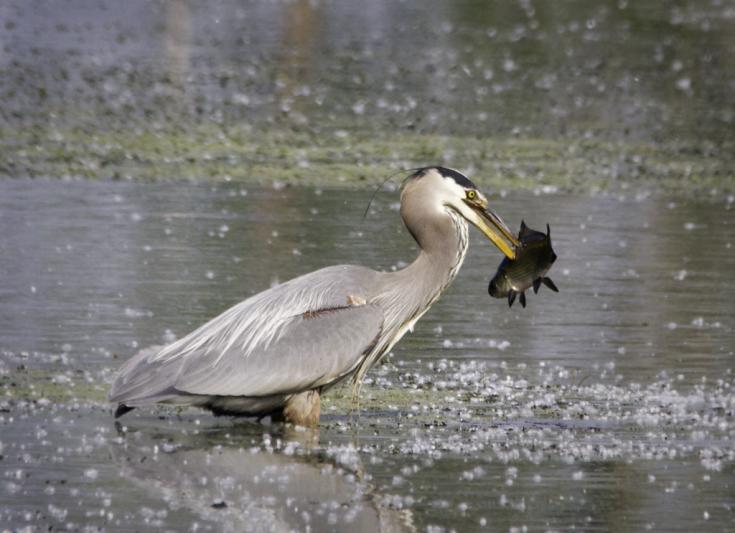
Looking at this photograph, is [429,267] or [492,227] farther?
[492,227]

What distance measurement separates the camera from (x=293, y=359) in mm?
9125

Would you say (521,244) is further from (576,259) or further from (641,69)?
(641,69)

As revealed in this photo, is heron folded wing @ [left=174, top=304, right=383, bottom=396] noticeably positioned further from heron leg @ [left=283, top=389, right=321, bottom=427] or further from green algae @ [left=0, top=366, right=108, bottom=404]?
green algae @ [left=0, top=366, right=108, bottom=404]

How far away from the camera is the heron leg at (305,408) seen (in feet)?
30.4

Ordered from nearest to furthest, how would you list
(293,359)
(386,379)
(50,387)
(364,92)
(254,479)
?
(254,479) < (293,359) < (50,387) < (386,379) < (364,92)

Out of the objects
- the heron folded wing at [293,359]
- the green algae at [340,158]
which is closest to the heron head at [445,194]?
the heron folded wing at [293,359]

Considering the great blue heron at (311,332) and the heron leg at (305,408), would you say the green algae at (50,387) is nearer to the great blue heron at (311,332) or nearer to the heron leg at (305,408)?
the great blue heron at (311,332)

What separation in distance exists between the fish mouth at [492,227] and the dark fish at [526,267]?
0.17ft

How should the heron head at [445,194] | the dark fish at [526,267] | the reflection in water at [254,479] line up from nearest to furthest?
the reflection in water at [254,479]
the heron head at [445,194]
the dark fish at [526,267]

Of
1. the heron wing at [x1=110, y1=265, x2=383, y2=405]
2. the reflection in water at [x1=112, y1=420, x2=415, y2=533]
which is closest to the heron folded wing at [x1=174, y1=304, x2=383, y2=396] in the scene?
the heron wing at [x1=110, y1=265, x2=383, y2=405]

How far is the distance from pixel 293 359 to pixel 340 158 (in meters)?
9.97

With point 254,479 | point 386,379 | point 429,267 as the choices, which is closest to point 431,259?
point 429,267

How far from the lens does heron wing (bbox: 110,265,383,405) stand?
8953mm

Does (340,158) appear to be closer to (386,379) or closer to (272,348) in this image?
(386,379)
